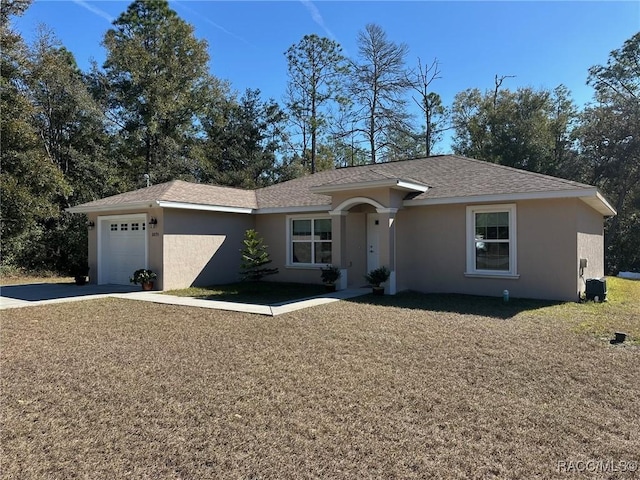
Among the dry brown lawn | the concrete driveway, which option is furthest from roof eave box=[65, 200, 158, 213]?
the dry brown lawn

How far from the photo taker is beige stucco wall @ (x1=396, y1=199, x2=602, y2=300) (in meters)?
10.3

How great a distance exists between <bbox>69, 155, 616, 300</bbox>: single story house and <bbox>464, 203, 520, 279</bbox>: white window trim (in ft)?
0.09

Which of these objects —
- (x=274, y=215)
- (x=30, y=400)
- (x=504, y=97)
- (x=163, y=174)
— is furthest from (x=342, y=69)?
(x=30, y=400)

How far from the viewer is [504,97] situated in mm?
31391

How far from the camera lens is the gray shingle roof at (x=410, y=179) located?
11047mm

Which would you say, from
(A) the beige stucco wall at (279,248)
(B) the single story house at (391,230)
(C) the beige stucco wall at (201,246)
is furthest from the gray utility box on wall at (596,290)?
(C) the beige stucco wall at (201,246)

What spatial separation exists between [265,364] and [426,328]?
10.8 ft

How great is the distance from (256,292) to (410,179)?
5721 mm

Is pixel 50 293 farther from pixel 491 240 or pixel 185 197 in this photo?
pixel 491 240

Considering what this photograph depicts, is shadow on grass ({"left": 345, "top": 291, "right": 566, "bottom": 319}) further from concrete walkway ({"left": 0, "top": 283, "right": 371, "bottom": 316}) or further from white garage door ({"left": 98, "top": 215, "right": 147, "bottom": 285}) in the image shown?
white garage door ({"left": 98, "top": 215, "right": 147, "bottom": 285})

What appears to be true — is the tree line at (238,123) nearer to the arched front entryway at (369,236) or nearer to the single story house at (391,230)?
the single story house at (391,230)

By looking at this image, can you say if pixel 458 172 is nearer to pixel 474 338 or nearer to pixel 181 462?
pixel 474 338

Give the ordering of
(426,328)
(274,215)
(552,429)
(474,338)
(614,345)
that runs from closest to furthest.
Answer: (552,429) → (614,345) → (474,338) → (426,328) → (274,215)

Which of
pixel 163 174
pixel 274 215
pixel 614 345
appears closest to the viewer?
pixel 614 345
